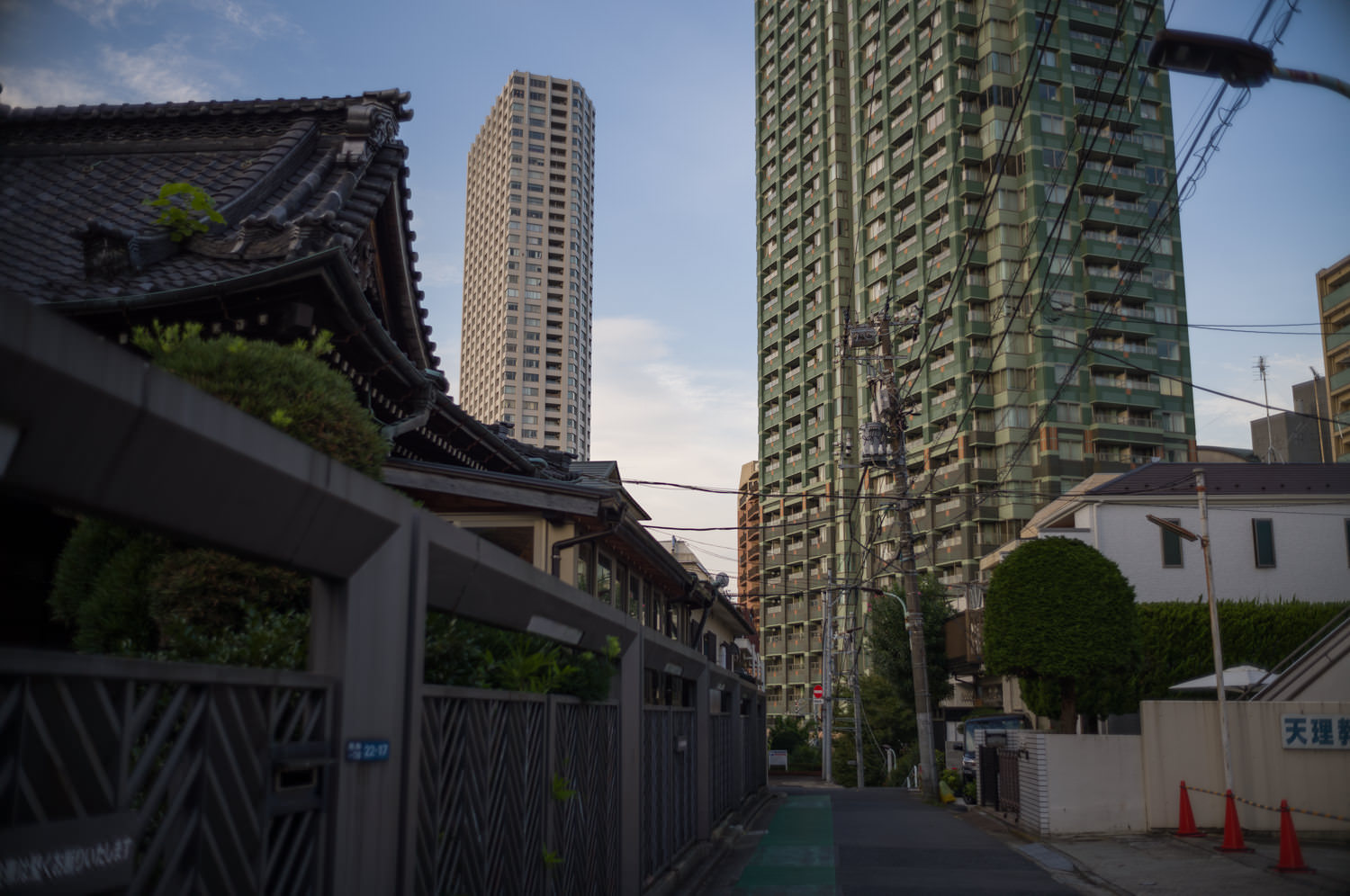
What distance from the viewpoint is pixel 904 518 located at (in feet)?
95.7

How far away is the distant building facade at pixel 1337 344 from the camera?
63656 millimetres

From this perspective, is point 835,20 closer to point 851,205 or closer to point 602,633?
point 851,205

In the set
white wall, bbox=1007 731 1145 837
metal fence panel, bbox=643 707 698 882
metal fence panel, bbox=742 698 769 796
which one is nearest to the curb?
white wall, bbox=1007 731 1145 837

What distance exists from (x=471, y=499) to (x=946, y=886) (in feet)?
27.0

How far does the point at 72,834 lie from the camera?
3.02m

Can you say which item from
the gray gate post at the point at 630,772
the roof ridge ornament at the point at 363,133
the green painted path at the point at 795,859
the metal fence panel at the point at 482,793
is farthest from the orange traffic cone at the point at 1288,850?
the roof ridge ornament at the point at 363,133

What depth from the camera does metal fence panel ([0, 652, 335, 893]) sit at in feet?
9.74

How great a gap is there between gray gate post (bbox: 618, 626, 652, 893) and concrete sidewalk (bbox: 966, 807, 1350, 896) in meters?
5.58

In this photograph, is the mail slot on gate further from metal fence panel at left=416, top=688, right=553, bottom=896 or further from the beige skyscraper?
the beige skyscraper

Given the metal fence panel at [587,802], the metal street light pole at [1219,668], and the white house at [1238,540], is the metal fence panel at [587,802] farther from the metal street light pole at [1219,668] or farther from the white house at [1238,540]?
the white house at [1238,540]

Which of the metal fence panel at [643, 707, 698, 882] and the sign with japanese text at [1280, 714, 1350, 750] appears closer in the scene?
the metal fence panel at [643, 707, 698, 882]

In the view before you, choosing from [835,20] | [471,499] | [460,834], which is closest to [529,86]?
[835,20]

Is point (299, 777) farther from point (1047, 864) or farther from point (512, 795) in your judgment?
point (1047, 864)

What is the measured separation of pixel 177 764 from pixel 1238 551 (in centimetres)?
3428
